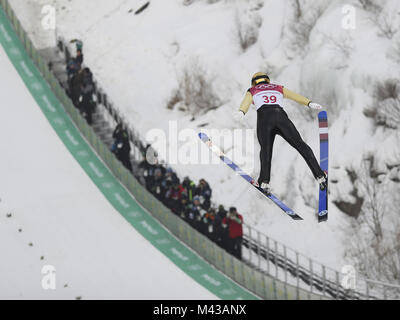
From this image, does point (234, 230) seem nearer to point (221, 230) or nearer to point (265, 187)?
point (221, 230)

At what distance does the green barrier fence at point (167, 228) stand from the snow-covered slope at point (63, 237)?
0.26m

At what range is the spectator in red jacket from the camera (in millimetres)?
18531

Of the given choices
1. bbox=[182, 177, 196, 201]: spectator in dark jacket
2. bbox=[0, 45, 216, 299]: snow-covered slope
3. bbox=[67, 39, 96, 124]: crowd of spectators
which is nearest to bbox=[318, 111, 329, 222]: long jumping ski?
bbox=[0, 45, 216, 299]: snow-covered slope

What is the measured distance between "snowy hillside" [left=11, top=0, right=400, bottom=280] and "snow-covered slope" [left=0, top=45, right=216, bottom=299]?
3.96 meters

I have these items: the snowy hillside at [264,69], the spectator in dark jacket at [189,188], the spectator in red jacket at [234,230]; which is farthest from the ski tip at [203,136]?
the spectator in dark jacket at [189,188]

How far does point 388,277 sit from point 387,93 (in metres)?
4.79

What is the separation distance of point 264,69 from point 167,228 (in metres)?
8.10

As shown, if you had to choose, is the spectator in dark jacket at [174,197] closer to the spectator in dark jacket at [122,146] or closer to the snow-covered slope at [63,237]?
the snow-covered slope at [63,237]

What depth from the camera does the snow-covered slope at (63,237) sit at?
19.3m

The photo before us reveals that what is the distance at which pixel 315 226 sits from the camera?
22.7 meters

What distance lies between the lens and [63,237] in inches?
827

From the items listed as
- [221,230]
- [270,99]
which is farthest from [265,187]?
[221,230]

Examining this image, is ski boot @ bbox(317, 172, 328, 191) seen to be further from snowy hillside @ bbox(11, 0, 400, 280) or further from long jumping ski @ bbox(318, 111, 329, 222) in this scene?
snowy hillside @ bbox(11, 0, 400, 280)

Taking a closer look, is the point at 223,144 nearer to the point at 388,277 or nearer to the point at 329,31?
the point at 329,31
